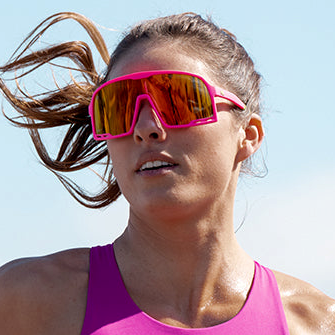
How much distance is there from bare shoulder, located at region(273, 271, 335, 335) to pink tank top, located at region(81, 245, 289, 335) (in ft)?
0.31

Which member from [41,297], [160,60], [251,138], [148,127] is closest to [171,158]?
[148,127]

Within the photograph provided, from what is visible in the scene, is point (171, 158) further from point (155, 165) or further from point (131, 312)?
point (131, 312)

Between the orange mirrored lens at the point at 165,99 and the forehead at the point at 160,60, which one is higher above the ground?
the forehead at the point at 160,60

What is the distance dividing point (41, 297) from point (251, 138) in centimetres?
148

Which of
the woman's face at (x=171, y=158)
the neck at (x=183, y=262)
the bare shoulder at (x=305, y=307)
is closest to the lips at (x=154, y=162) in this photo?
the woman's face at (x=171, y=158)

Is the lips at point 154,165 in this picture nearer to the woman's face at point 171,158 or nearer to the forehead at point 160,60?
the woman's face at point 171,158

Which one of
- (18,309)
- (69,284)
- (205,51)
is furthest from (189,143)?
(18,309)

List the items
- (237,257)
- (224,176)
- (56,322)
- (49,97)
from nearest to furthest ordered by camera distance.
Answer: (56,322) → (224,176) → (237,257) → (49,97)

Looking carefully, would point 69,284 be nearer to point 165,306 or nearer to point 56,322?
point 56,322

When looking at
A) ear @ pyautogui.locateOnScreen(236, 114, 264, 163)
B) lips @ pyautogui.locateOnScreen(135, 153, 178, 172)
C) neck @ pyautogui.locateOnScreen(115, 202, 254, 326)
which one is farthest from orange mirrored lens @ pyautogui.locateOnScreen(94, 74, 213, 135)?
neck @ pyautogui.locateOnScreen(115, 202, 254, 326)

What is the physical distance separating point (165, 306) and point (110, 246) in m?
0.46

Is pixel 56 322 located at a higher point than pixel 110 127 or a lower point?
lower

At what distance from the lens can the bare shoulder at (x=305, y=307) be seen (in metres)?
4.32

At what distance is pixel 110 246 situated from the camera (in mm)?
4273
